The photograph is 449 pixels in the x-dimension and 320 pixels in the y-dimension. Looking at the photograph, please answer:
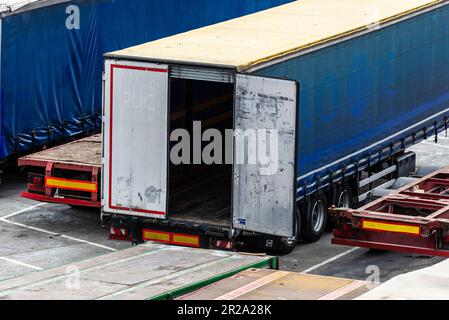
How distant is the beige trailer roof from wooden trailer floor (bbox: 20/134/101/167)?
8.59 feet

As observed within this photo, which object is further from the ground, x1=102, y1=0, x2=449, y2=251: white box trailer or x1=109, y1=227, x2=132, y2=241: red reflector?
x1=102, y1=0, x2=449, y2=251: white box trailer

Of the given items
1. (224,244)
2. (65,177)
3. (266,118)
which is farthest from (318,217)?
(65,177)

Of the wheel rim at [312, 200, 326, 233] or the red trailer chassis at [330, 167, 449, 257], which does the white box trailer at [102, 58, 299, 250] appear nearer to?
the red trailer chassis at [330, 167, 449, 257]

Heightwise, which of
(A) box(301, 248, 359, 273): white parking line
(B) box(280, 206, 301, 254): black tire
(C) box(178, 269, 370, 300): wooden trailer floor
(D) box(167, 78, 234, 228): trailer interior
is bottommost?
(A) box(301, 248, 359, 273): white parking line

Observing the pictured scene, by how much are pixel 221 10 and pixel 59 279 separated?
1566 centimetres

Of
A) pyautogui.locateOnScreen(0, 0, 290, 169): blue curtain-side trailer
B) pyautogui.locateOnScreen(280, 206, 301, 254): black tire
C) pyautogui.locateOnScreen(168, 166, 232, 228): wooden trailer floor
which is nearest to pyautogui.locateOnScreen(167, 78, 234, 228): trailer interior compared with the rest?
pyautogui.locateOnScreen(168, 166, 232, 228): wooden trailer floor

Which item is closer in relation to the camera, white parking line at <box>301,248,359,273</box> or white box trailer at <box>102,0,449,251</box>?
white box trailer at <box>102,0,449,251</box>

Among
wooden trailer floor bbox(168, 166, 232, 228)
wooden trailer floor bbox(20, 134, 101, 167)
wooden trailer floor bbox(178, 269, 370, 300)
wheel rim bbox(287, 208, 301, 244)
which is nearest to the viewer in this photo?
wooden trailer floor bbox(178, 269, 370, 300)

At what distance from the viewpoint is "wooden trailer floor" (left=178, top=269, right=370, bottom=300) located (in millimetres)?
11398

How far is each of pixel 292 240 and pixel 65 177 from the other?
14.2 feet

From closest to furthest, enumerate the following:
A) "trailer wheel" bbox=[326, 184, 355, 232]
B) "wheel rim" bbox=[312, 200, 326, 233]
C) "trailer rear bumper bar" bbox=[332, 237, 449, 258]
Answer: "trailer rear bumper bar" bbox=[332, 237, 449, 258]
"wheel rim" bbox=[312, 200, 326, 233]
"trailer wheel" bbox=[326, 184, 355, 232]

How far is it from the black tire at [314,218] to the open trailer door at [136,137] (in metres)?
2.56
